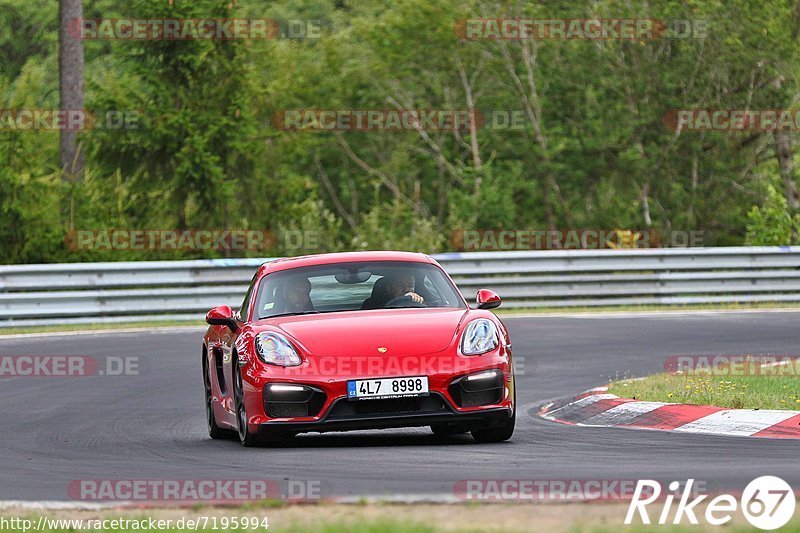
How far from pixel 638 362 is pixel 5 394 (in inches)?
252

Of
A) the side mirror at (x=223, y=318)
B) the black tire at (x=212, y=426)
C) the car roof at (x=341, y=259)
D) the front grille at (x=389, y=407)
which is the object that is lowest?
the black tire at (x=212, y=426)

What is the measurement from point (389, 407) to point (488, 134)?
41.9m

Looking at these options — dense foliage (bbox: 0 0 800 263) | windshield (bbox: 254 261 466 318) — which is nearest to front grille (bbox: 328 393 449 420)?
windshield (bbox: 254 261 466 318)

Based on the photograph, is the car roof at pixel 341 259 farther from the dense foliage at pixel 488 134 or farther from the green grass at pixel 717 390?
the dense foliage at pixel 488 134

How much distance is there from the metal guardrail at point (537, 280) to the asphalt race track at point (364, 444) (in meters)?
Answer: 3.77

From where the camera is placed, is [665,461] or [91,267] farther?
[91,267]

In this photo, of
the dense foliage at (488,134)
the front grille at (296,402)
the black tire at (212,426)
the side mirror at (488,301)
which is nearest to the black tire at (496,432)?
the side mirror at (488,301)

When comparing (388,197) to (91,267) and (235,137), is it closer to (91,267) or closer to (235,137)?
(235,137)

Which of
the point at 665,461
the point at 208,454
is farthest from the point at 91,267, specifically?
the point at 665,461

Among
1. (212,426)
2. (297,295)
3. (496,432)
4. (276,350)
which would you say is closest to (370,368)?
(276,350)

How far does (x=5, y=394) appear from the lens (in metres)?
15.1

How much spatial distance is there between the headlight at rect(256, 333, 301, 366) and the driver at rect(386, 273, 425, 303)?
111 cm

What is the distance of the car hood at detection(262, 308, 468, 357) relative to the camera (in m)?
9.98

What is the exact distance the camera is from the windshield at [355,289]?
1104 cm
